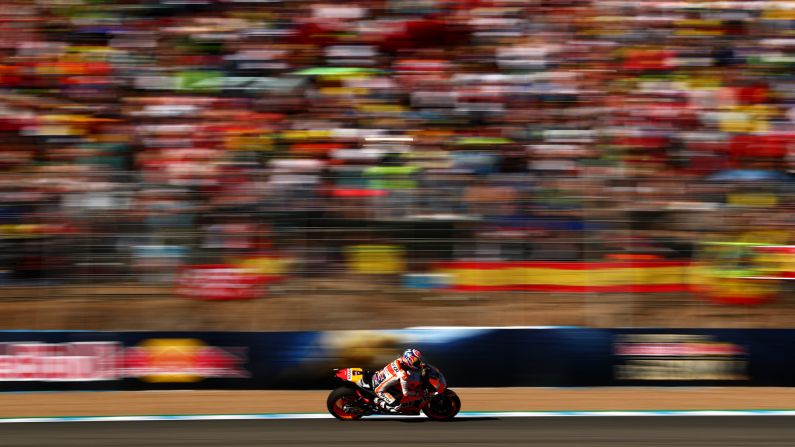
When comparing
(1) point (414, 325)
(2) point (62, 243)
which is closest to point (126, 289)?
(2) point (62, 243)

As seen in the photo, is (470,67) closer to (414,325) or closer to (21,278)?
(414,325)

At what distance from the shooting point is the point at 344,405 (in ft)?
29.0

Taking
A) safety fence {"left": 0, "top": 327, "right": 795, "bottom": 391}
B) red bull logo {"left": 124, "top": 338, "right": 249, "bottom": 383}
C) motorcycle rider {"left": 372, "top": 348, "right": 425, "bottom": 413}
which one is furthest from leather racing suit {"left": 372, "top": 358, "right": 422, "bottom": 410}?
red bull logo {"left": 124, "top": 338, "right": 249, "bottom": 383}

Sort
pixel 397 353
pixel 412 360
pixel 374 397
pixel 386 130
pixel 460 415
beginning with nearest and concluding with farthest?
pixel 412 360 < pixel 374 397 < pixel 460 415 < pixel 397 353 < pixel 386 130

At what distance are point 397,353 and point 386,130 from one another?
10.5ft

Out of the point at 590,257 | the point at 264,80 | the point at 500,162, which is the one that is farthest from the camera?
the point at 264,80

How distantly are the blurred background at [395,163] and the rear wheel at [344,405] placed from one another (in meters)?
2.32

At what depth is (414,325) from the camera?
11430mm

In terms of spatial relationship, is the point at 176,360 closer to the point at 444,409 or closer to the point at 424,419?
the point at 424,419

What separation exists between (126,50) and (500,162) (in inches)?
212

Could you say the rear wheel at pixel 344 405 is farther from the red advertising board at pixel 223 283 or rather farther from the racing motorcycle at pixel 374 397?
the red advertising board at pixel 223 283

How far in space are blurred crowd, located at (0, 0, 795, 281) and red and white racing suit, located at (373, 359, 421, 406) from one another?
8.79 feet

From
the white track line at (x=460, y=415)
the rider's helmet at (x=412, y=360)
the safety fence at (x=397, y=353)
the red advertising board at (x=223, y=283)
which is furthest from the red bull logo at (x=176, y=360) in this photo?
the rider's helmet at (x=412, y=360)

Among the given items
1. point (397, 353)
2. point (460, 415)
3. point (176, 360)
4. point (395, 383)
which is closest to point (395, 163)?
point (397, 353)
